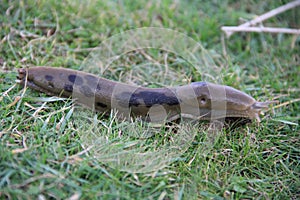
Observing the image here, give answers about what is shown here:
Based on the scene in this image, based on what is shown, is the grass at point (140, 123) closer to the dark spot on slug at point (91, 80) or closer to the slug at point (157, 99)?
the slug at point (157, 99)

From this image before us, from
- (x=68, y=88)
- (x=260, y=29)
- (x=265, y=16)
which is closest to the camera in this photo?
(x=68, y=88)

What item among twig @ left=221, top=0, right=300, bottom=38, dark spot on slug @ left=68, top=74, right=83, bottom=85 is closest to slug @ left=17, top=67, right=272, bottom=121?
dark spot on slug @ left=68, top=74, right=83, bottom=85

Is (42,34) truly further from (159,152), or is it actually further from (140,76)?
(159,152)

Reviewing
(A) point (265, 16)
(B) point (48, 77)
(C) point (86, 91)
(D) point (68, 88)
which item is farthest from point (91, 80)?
(A) point (265, 16)

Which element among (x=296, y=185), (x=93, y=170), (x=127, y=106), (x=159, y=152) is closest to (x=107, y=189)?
(x=93, y=170)

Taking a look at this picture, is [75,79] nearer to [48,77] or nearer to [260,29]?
[48,77]

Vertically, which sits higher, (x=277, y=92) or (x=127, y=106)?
(x=127, y=106)

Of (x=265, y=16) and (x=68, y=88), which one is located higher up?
(x=265, y=16)
